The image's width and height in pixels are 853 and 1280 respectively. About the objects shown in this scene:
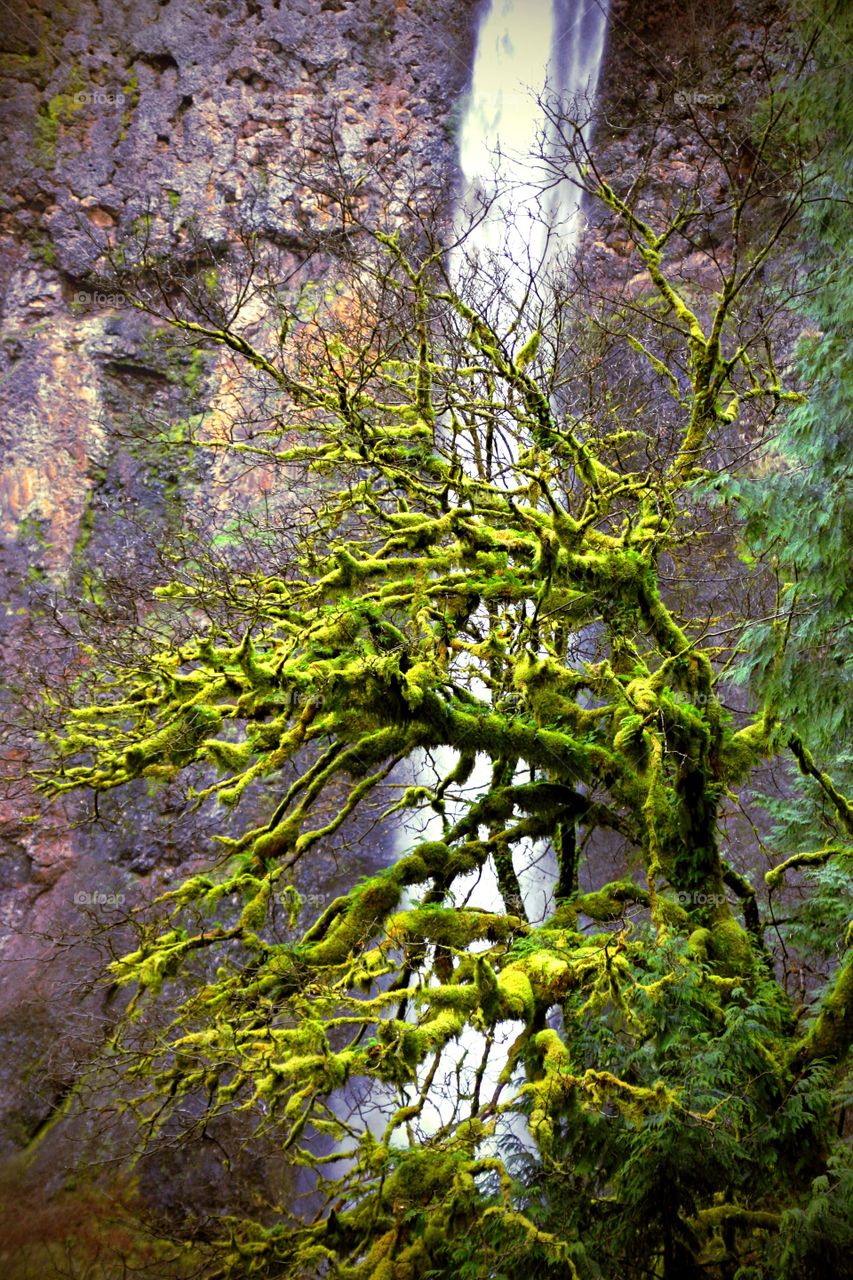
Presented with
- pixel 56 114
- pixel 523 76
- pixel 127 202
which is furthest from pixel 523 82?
pixel 56 114

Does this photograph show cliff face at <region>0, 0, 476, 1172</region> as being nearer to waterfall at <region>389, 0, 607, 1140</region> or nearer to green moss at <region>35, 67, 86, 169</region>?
green moss at <region>35, 67, 86, 169</region>

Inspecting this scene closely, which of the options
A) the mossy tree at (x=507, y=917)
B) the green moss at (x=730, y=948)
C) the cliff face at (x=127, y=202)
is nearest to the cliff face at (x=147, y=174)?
the cliff face at (x=127, y=202)

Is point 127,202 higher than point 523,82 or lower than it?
lower

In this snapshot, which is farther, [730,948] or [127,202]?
[127,202]

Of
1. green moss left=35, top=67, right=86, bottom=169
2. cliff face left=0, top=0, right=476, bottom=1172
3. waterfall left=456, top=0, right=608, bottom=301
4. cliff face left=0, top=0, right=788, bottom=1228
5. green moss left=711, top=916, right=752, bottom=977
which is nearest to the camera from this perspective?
green moss left=711, top=916, right=752, bottom=977

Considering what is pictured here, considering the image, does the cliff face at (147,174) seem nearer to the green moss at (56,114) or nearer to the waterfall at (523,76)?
the green moss at (56,114)

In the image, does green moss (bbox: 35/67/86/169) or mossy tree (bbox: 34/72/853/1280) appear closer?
mossy tree (bbox: 34/72/853/1280)

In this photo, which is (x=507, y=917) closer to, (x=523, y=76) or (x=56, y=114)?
(x=56, y=114)

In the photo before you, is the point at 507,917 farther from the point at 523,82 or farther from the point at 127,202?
the point at 523,82

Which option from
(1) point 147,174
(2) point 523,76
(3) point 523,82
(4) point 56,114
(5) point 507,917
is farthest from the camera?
(2) point 523,76

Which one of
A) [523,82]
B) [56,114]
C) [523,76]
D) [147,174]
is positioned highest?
[523,76]

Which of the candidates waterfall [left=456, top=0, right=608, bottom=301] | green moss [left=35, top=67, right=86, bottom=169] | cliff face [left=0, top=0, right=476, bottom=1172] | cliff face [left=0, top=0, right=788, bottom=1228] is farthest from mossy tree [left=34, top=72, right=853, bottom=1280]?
green moss [left=35, top=67, right=86, bottom=169]

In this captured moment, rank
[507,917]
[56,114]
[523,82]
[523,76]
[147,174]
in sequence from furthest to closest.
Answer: [523,76] → [523,82] → [147,174] → [56,114] → [507,917]

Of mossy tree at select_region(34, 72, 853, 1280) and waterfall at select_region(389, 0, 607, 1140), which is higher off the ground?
waterfall at select_region(389, 0, 607, 1140)
